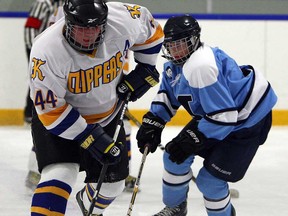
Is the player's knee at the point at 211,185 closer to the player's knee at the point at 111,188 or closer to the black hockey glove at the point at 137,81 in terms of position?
the player's knee at the point at 111,188

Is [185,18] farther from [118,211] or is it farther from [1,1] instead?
[1,1]

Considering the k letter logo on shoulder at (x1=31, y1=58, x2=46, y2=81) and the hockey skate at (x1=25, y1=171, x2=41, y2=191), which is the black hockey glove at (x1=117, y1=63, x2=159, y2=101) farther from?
the hockey skate at (x1=25, y1=171, x2=41, y2=191)

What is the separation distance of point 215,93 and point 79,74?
20.3 inches

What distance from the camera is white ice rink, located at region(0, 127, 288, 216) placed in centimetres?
379

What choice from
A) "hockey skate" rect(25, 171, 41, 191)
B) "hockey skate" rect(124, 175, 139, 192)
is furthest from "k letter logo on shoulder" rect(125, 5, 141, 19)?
"hockey skate" rect(25, 171, 41, 191)

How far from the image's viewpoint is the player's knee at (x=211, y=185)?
3.12 meters

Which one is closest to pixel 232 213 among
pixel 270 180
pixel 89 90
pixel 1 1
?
pixel 89 90

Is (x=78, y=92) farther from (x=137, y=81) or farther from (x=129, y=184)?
(x=129, y=184)

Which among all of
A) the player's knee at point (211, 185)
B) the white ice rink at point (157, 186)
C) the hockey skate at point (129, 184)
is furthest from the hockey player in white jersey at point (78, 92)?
the hockey skate at point (129, 184)

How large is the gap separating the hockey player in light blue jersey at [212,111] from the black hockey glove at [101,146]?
0.34 meters

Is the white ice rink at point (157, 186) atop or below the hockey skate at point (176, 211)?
below

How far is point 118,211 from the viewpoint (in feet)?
12.3

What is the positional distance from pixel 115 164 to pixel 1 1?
12.2 feet

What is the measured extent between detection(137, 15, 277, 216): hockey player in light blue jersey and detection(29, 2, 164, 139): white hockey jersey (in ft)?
0.63
